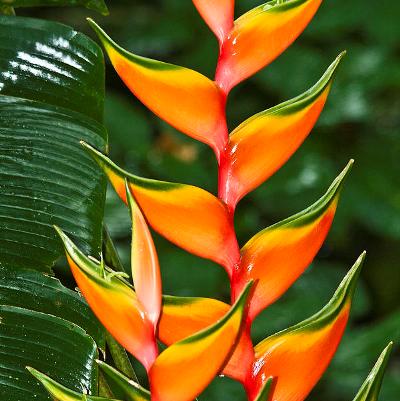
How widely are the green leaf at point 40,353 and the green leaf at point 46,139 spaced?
36 mm

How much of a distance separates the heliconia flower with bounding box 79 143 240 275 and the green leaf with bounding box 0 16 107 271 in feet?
0.41

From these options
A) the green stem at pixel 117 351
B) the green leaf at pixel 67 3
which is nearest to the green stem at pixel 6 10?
the green leaf at pixel 67 3

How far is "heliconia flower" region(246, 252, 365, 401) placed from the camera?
355mm

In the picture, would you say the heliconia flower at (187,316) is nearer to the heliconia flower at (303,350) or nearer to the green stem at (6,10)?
the heliconia flower at (303,350)

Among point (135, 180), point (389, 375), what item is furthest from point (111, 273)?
point (389, 375)

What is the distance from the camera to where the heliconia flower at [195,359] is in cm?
32

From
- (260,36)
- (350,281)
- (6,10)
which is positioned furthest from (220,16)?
(6,10)

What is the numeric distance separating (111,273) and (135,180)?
4cm

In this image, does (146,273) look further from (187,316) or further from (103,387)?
(103,387)

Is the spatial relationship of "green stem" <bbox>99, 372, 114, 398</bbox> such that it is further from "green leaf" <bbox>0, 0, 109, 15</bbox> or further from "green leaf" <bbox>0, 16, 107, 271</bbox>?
"green leaf" <bbox>0, 0, 109, 15</bbox>

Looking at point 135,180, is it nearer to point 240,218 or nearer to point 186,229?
point 186,229

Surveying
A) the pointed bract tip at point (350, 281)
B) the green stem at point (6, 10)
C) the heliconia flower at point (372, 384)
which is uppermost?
the green stem at point (6, 10)

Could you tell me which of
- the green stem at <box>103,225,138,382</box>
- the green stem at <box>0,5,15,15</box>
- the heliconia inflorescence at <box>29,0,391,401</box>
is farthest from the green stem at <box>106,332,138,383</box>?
the green stem at <box>0,5,15,15</box>

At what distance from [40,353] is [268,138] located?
0.16m
